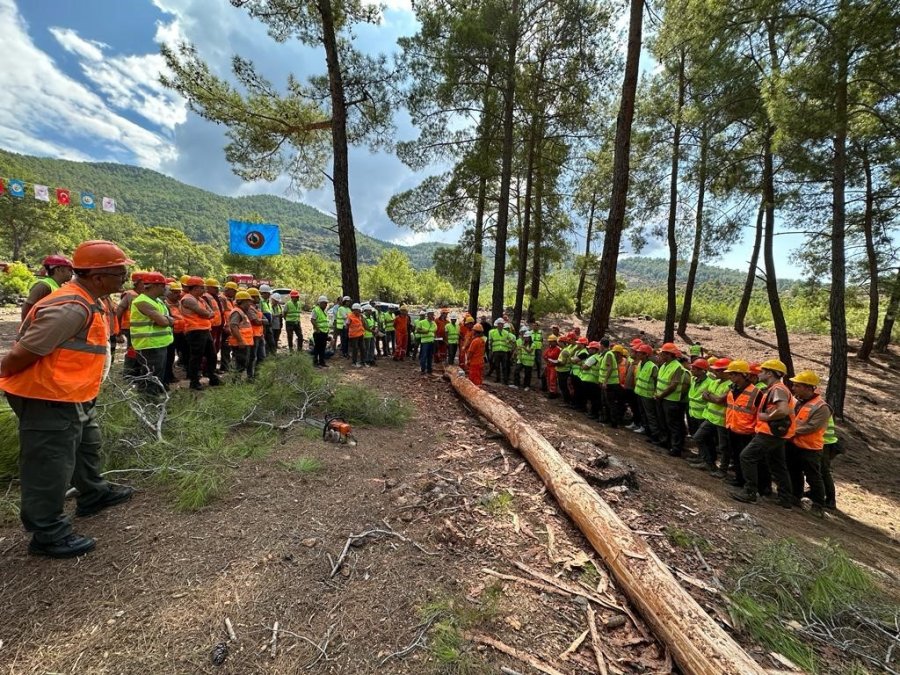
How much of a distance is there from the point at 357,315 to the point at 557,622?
796 centimetres

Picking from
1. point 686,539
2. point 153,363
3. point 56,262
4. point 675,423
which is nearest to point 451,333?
point 675,423

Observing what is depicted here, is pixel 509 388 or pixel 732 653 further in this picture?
pixel 509 388

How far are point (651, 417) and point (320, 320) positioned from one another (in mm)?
7082

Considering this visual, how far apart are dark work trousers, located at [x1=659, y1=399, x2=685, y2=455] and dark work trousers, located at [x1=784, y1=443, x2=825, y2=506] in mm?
1417

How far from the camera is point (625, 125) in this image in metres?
8.30

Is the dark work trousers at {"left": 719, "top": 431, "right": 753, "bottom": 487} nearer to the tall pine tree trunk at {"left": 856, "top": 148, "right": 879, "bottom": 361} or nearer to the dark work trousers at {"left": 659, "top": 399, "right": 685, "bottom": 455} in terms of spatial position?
the dark work trousers at {"left": 659, "top": 399, "right": 685, "bottom": 455}

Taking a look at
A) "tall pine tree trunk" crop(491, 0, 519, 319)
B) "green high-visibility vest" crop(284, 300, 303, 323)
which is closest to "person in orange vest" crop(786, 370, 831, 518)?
"tall pine tree trunk" crop(491, 0, 519, 319)

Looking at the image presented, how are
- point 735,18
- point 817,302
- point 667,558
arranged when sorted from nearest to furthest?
point 667,558 → point 735,18 → point 817,302

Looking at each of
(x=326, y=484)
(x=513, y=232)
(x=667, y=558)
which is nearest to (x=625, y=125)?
(x=513, y=232)

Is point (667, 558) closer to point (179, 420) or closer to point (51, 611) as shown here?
point (51, 611)

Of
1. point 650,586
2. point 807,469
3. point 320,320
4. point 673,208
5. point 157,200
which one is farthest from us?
point 157,200

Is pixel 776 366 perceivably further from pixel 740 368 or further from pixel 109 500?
pixel 109 500

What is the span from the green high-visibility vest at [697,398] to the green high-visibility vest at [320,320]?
23.8 ft

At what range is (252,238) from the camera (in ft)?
41.4
